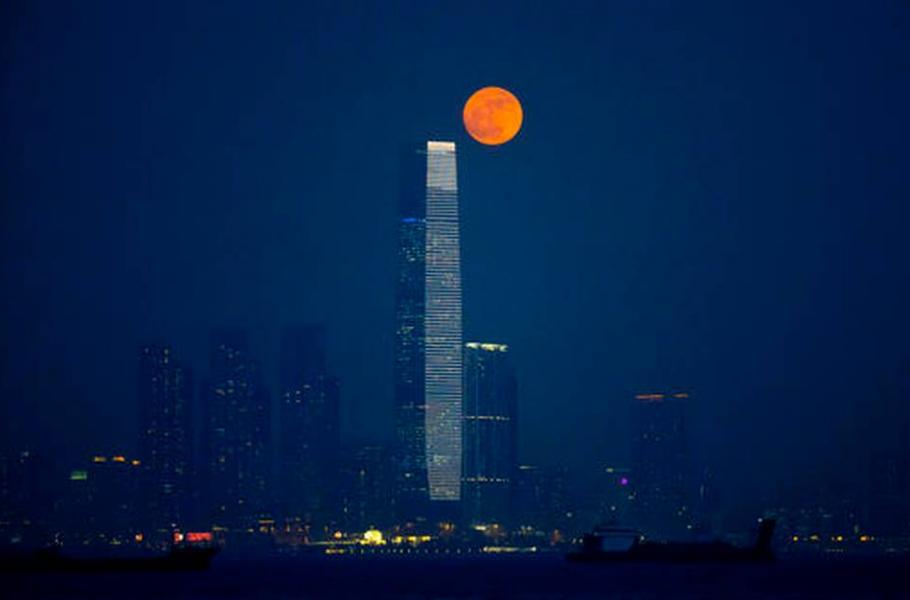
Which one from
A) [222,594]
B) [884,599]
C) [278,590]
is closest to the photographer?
[884,599]

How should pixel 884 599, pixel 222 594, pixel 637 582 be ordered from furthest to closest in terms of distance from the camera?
pixel 637 582
pixel 222 594
pixel 884 599

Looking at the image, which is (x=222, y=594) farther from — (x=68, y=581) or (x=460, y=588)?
(x=68, y=581)

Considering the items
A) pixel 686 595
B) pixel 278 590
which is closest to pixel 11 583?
pixel 278 590

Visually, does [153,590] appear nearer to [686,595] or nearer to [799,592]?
[686,595]

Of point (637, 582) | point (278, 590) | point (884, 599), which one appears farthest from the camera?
point (637, 582)

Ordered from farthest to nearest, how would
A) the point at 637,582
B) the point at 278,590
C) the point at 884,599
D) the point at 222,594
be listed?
the point at 637,582
the point at 278,590
the point at 222,594
the point at 884,599

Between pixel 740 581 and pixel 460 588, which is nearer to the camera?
pixel 460 588

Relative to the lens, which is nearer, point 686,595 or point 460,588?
point 686,595

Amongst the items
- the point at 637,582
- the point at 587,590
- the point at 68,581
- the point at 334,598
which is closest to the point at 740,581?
the point at 637,582
